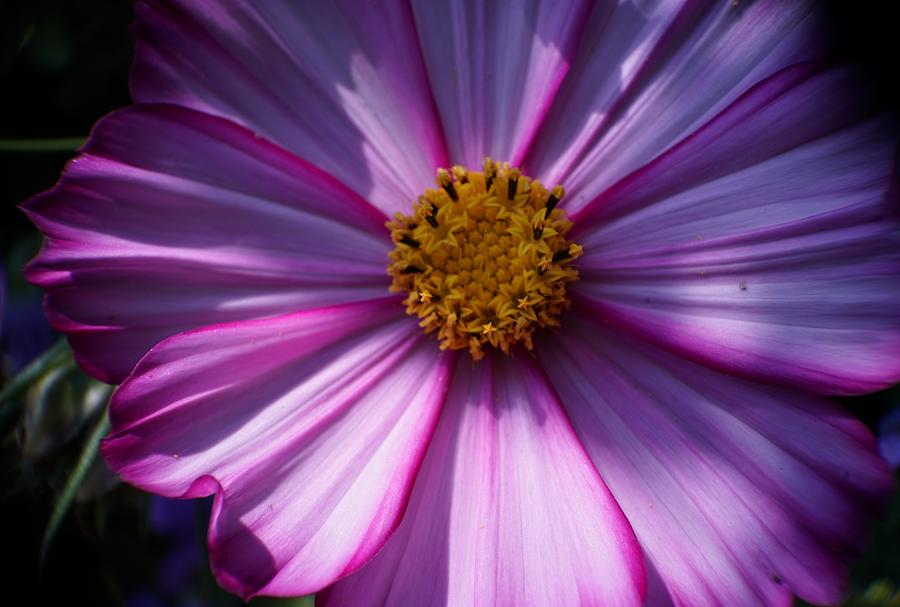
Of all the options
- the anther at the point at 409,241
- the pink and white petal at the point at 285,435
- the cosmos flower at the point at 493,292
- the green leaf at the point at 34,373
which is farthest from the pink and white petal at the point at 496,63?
the green leaf at the point at 34,373

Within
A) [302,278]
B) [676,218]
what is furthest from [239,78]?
[676,218]

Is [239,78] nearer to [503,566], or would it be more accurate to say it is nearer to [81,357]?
[81,357]

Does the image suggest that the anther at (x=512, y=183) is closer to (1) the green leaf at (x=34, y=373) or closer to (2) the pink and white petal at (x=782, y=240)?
(2) the pink and white petal at (x=782, y=240)

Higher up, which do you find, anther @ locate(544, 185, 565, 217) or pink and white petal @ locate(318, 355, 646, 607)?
anther @ locate(544, 185, 565, 217)

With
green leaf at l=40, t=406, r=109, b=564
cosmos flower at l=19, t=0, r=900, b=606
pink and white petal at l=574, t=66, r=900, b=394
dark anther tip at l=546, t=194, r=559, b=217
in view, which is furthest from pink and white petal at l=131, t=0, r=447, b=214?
green leaf at l=40, t=406, r=109, b=564

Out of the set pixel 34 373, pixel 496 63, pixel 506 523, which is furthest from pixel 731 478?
pixel 34 373

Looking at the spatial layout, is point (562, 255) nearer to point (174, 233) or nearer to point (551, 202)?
point (551, 202)

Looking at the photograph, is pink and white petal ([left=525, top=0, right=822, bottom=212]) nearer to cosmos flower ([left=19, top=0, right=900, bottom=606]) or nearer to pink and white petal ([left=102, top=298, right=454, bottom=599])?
cosmos flower ([left=19, top=0, right=900, bottom=606])
